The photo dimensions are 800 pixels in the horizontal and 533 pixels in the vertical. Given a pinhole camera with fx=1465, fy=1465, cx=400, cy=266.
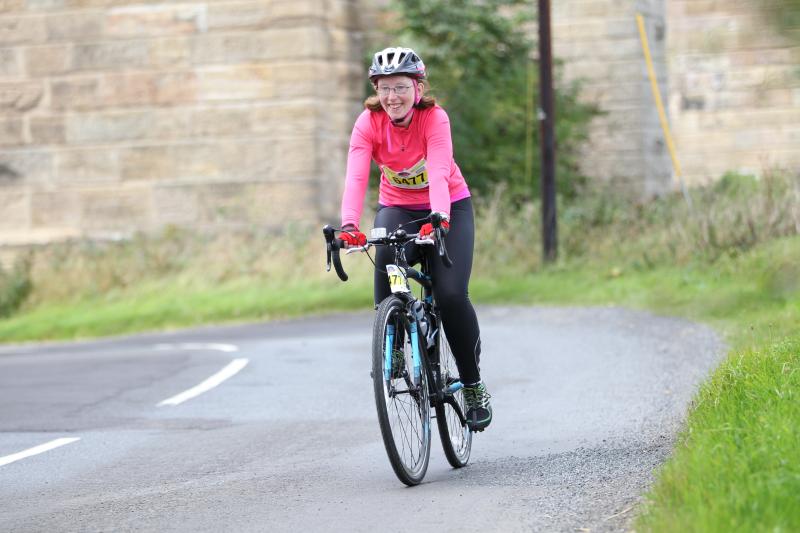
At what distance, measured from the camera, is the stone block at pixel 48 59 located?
24297 mm

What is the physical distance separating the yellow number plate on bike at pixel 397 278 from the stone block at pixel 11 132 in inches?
751

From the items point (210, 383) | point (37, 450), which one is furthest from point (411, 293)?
point (210, 383)

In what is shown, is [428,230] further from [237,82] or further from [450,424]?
[237,82]

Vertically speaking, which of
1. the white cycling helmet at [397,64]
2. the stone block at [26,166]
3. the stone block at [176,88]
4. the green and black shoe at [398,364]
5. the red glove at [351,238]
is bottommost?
the green and black shoe at [398,364]

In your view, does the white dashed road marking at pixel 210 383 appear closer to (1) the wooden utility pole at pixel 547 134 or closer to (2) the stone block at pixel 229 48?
(1) the wooden utility pole at pixel 547 134

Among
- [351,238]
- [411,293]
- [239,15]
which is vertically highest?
[239,15]

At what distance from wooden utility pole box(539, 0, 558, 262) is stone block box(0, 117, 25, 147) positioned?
9552mm

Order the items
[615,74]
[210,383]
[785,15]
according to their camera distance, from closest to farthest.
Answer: [785,15]
[210,383]
[615,74]

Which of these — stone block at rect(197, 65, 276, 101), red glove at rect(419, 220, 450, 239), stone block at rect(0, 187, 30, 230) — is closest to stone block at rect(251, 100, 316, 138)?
stone block at rect(197, 65, 276, 101)

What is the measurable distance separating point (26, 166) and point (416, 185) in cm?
1872

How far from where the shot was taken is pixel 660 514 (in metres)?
4.72

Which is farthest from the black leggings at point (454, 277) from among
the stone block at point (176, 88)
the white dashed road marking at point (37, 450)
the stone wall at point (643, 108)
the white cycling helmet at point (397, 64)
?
the stone block at point (176, 88)

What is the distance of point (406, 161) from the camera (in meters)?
6.96

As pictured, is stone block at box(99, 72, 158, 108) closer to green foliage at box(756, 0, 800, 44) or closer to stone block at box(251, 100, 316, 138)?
stone block at box(251, 100, 316, 138)
